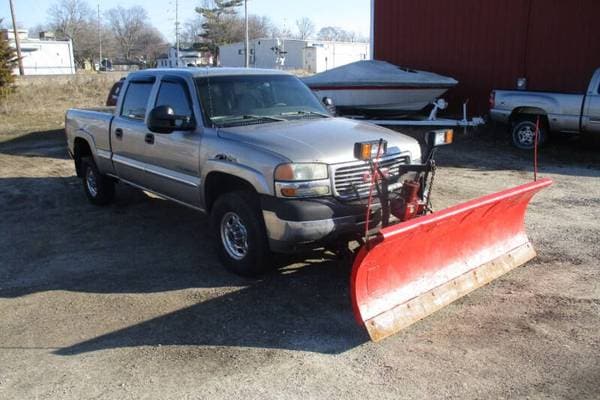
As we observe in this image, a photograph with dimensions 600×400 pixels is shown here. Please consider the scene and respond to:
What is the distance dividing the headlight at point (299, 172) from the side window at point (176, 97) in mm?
1581

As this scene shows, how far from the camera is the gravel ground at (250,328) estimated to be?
368 centimetres

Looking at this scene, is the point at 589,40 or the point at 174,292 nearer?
the point at 174,292

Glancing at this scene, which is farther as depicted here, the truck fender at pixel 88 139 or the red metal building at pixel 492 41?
the red metal building at pixel 492 41

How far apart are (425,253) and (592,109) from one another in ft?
29.6

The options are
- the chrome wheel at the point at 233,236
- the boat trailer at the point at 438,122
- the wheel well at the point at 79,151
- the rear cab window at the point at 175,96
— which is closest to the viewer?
the chrome wheel at the point at 233,236

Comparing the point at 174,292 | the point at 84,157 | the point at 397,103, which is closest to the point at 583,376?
the point at 174,292

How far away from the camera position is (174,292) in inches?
204

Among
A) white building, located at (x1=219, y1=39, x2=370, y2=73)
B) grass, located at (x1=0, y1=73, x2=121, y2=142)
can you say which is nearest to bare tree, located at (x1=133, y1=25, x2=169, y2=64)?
white building, located at (x1=219, y1=39, x2=370, y2=73)

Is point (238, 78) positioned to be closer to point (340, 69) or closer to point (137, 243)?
point (137, 243)

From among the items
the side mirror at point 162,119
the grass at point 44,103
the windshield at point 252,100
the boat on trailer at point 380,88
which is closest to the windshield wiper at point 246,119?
the windshield at point 252,100

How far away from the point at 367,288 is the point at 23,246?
4423 mm

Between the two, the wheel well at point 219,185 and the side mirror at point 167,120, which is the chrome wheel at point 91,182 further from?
the wheel well at point 219,185

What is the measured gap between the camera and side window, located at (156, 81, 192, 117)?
19.3 ft

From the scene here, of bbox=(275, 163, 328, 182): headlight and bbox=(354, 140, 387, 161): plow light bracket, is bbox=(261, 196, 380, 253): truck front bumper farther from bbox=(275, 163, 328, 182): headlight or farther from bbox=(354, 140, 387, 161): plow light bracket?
bbox=(354, 140, 387, 161): plow light bracket
